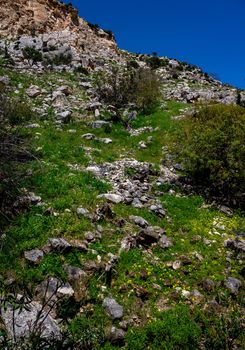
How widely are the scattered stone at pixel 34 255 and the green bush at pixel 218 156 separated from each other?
25.9 feet

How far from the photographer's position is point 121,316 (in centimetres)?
803

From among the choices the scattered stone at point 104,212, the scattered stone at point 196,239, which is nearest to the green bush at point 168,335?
the scattered stone at point 196,239

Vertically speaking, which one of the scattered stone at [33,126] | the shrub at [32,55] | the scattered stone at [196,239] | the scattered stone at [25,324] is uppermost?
the shrub at [32,55]

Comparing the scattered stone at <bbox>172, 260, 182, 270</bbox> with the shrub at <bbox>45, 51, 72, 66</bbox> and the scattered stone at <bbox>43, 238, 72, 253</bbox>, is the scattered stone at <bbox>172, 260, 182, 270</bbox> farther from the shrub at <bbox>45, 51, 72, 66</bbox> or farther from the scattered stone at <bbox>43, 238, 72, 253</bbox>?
the shrub at <bbox>45, 51, 72, 66</bbox>

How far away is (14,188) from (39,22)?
122 feet

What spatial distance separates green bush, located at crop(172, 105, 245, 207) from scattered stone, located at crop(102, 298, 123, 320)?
7685 mm

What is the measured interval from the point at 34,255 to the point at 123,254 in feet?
7.57

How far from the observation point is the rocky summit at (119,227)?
766 centimetres

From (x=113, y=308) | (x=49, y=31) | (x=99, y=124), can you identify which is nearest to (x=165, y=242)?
(x=113, y=308)

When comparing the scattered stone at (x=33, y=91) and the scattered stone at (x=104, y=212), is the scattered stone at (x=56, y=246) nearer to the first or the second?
the scattered stone at (x=104, y=212)

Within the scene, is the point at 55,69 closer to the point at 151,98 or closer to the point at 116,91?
the point at 116,91

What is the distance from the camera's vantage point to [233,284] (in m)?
9.39

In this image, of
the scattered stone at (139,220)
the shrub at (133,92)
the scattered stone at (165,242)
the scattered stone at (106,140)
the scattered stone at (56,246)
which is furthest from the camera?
the shrub at (133,92)

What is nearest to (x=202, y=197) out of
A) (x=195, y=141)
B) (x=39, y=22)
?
(x=195, y=141)
